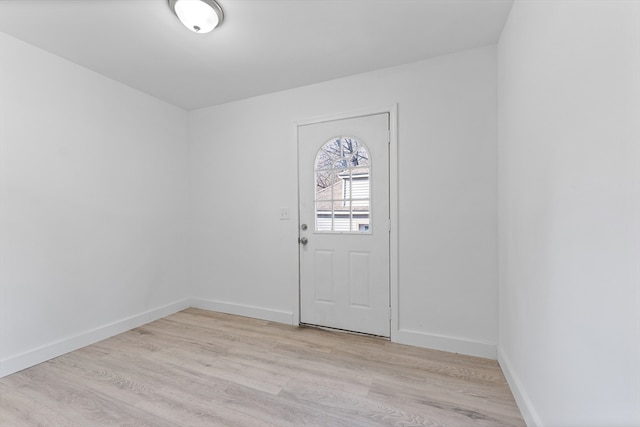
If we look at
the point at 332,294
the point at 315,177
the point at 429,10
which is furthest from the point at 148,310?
the point at 429,10

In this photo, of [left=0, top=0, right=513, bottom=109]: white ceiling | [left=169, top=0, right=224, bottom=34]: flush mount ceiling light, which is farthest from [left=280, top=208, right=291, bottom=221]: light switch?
[left=169, top=0, right=224, bottom=34]: flush mount ceiling light

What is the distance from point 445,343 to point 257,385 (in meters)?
1.53

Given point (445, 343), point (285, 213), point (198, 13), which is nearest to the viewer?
point (198, 13)

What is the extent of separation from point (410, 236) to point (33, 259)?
3.04 m

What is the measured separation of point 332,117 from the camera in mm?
2699

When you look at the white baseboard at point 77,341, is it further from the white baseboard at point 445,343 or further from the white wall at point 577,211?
the white wall at point 577,211

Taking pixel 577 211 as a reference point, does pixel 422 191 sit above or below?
above

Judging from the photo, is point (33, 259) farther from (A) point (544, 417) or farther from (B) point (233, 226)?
(A) point (544, 417)

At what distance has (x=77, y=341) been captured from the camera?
7.79 ft

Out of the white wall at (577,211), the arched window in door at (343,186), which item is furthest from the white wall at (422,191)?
the white wall at (577,211)

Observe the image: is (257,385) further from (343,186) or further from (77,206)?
(77,206)

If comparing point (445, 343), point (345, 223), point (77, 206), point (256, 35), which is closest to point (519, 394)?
point (445, 343)

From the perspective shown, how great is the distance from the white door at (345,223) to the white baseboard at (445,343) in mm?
161

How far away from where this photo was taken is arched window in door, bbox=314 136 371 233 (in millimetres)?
2609
